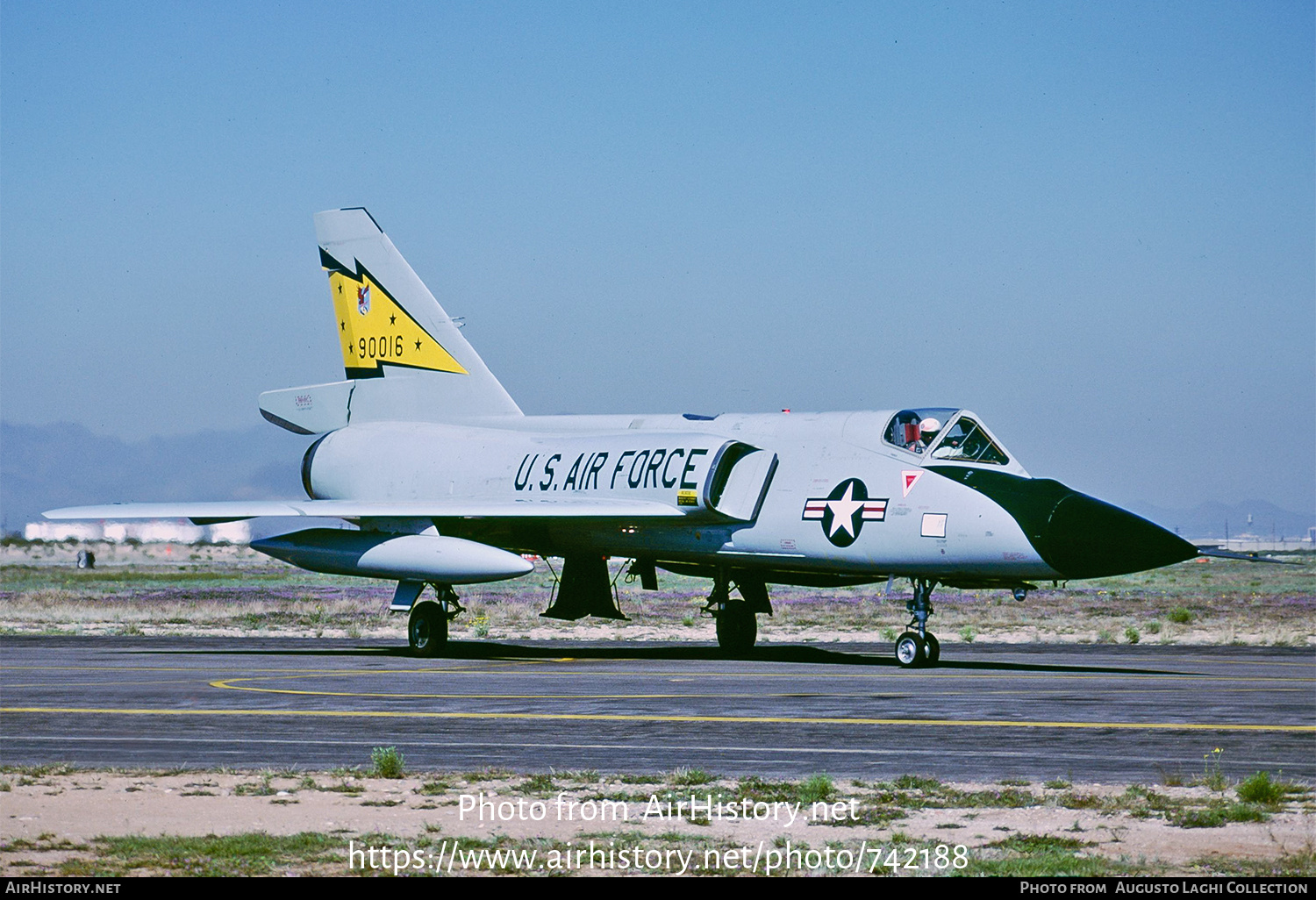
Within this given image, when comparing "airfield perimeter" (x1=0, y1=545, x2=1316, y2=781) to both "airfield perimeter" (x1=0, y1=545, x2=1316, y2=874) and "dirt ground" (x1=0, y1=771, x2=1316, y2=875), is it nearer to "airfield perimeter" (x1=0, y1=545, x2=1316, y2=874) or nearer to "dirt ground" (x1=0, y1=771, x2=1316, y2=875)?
"airfield perimeter" (x1=0, y1=545, x2=1316, y2=874)

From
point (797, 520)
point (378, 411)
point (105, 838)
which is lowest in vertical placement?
point (105, 838)

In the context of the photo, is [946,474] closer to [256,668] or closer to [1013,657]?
[1013,657]

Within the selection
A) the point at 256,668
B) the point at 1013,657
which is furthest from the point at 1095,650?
the point at 256,668

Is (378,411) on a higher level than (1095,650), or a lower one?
higher

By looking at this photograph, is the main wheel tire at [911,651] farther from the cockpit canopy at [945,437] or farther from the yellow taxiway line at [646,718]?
the yellow taxiway line at [646,718]

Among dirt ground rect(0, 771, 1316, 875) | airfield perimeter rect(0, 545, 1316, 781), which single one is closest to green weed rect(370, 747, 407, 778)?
dirt ground rect(0, 771, 1316, 875)

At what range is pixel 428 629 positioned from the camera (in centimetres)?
2678

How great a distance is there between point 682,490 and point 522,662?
3599mm

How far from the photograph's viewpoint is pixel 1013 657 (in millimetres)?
25734

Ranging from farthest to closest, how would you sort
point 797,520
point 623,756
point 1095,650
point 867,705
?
point 1095,650 → point 797,520 → point 867,705 → point 623,756

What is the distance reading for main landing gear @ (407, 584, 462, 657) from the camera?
2673 cm

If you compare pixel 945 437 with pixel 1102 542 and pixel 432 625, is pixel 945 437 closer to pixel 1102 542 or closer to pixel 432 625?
pixel 1102 542

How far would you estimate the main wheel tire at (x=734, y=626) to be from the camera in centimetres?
2716

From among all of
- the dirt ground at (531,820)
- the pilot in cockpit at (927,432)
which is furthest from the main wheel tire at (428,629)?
the dirt ground at (531,820)
